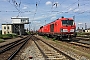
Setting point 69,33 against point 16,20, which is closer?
point 69,33

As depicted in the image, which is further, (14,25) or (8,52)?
(14,25)

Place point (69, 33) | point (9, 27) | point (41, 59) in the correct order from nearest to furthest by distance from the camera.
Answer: point (41, 59)
point (69, 33)
point (9, 27)

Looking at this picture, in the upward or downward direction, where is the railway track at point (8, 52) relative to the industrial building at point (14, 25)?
downward

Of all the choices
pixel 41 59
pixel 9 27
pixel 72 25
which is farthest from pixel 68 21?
pixel 9 27

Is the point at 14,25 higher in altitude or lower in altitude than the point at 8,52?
higher

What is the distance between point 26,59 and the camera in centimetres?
1044

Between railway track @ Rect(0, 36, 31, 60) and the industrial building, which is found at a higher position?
the industrial building

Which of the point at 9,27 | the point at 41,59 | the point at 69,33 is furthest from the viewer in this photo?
the point at 9,27

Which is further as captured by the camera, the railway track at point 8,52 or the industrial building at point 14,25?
the industrial building at point 14,25

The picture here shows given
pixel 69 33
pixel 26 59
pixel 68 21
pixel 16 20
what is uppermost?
pixel 16 20

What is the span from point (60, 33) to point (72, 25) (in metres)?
2.22

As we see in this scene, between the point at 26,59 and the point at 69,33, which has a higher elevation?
the point at 69,33

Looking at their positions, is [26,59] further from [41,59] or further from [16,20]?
[16,20]

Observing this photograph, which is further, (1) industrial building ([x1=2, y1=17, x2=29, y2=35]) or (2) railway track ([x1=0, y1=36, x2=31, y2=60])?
(1) industrial building ([x1=2, y1=17, x2=29, y2=35])
